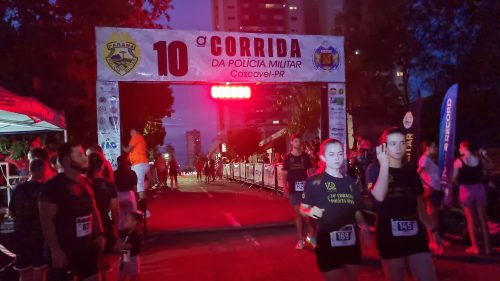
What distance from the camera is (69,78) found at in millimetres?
18078

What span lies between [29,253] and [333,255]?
3291 mm

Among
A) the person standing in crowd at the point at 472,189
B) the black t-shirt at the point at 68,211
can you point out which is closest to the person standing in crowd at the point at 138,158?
the black t-shirt at the point at 68,211

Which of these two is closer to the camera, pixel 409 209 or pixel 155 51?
pixel 409 209

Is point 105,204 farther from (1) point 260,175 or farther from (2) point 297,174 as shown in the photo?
(1) point 260,175

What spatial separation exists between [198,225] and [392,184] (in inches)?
323

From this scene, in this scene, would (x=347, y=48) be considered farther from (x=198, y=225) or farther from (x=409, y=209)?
(x=409, y=209)

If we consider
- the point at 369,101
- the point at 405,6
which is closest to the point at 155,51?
the point at 405,6

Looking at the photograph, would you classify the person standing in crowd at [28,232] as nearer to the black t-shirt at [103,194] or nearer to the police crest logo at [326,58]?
the black t-shirt at [103,194]

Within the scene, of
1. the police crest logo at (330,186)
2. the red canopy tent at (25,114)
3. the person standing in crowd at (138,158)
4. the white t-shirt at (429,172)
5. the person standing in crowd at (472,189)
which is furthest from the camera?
the person standing in crowd at (138,158)

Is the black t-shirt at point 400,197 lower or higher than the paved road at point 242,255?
higher

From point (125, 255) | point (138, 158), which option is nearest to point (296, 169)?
point (138, 158)

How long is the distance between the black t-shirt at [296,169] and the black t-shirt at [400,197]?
420cm

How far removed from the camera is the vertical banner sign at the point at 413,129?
450 inches

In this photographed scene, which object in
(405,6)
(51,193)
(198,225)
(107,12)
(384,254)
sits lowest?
(198,225)
